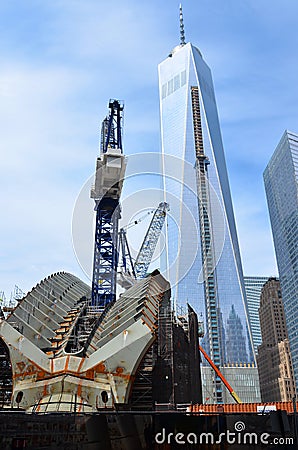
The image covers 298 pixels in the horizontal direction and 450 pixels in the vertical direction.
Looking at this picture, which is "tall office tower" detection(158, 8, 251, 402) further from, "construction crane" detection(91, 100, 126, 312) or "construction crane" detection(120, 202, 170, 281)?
"construction crane" detection(91, 100, 126, 312)

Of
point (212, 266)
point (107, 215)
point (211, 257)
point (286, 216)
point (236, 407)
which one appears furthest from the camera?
point (212, 266)

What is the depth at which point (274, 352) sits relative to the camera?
156 m

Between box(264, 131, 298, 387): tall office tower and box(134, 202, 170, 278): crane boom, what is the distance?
67.1 metres

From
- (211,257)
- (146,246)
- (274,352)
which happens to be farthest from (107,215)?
(274,352)

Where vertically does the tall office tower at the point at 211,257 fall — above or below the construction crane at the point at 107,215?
above

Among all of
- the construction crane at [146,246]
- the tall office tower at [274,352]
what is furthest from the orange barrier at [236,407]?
the tall office tower at [274,352]

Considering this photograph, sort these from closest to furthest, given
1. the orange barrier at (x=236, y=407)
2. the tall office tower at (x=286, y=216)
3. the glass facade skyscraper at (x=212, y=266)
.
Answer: the orange barrier at (x=236, y=407) → the tall office tower at (x=286, y=216) → the glass facade skyscraper at (x=212, y=266)

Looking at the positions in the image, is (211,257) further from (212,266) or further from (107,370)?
(107,370)

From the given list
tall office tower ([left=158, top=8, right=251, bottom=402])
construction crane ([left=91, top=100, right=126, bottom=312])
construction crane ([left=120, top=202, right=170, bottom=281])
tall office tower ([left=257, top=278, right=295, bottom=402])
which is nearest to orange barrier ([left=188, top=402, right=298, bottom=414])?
construction crane ([left=91, top=100, right=126, bottom=312])

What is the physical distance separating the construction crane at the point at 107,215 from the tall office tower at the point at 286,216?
93514mm

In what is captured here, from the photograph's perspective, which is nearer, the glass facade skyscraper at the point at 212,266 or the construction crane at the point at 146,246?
the construction crane at the point at 146,246

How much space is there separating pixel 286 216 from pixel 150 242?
86.5 meters

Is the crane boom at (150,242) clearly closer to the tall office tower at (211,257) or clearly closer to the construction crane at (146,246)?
the construction crane at (146,246)

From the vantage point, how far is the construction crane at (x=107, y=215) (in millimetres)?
62344
